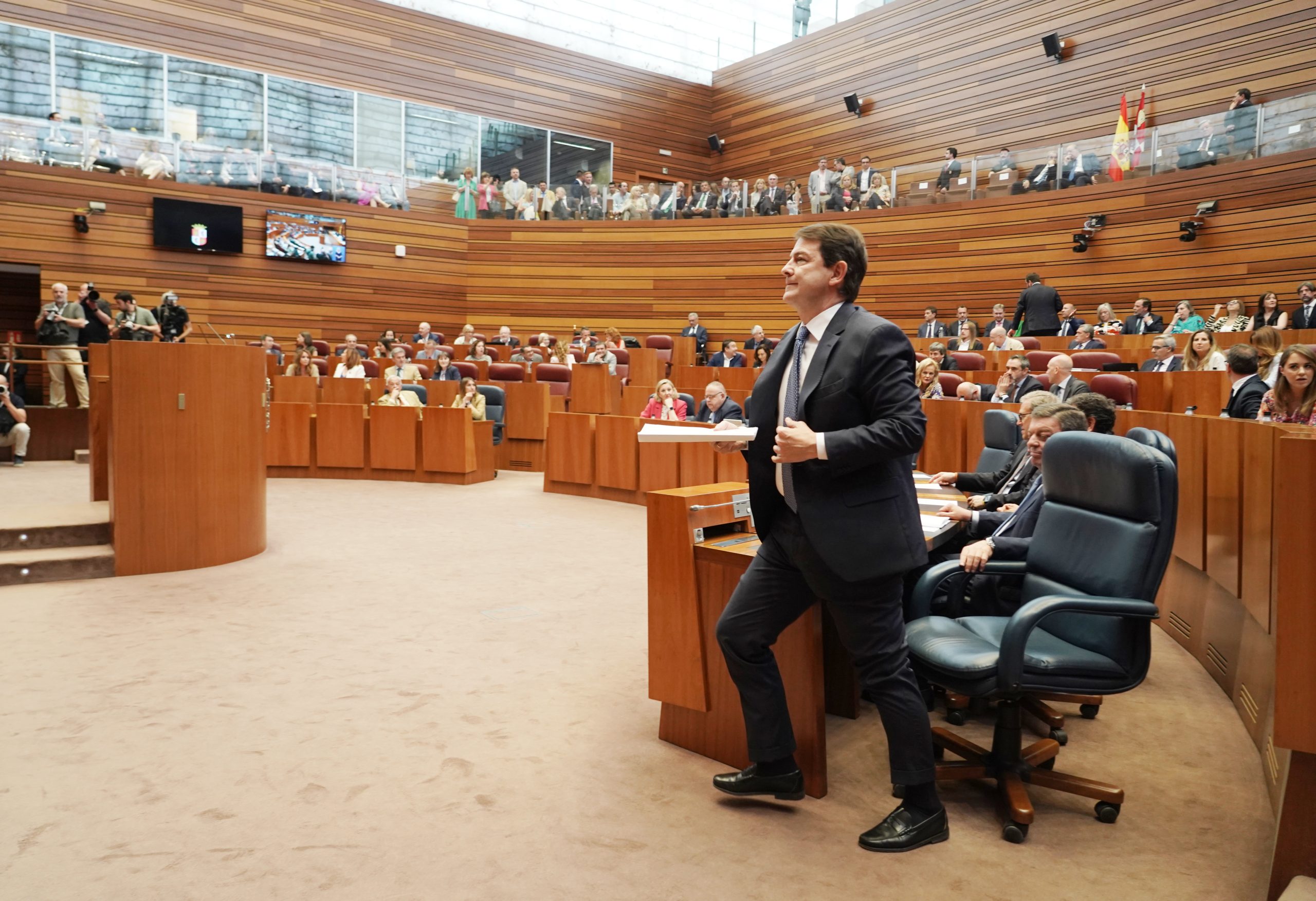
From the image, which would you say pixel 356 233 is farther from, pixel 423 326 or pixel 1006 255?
pixel 1006 255

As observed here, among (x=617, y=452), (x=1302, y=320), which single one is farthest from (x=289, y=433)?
(x=1302, y=320)

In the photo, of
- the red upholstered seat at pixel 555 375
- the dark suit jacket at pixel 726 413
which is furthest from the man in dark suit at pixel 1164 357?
the red upholstered seat at pixel 555 375

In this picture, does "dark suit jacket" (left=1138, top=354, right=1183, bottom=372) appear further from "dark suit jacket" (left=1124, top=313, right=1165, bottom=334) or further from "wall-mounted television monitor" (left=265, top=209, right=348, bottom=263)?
"wall-mounted television monitor" (left=265, top=209, right=348, bottom=263)

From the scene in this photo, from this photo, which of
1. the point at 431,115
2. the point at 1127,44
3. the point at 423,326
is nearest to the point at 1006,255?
the point at 1127,44

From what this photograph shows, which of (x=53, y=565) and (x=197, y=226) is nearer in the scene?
(x=53, y=565)

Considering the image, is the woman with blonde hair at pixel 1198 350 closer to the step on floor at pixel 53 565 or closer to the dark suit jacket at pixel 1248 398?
the dark suit jacket at pixel 1248 398

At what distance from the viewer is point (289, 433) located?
7.94 meters

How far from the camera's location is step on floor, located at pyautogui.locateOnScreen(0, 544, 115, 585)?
4168 mm

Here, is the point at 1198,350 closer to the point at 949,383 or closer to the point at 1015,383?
the point at 949,383

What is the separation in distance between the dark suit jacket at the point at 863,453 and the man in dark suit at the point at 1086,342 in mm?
6766

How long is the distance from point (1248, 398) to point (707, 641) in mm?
3115

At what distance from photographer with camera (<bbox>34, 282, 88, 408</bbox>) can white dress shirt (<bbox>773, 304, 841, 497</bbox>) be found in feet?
27.5

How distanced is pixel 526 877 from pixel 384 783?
59 cm

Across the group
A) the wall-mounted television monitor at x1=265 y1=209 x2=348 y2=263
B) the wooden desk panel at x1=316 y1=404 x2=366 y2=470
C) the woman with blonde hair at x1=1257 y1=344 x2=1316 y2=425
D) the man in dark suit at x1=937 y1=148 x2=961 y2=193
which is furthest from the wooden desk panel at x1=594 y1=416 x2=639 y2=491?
the wall-mounted television monitor at x1=265 y1=209 x2=348 y2=263
